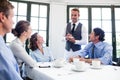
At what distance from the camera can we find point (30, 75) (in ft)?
6.63

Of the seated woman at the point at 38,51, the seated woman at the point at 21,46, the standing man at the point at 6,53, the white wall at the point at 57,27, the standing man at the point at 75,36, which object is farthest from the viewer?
the white wall at the point at 57,27

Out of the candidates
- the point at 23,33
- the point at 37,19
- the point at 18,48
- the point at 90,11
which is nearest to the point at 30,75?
the point at 18,48

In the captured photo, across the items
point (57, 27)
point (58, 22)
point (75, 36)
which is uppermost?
point (58, 22)

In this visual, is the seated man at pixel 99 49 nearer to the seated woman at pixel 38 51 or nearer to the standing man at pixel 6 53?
the seated woman at pixel 38 51

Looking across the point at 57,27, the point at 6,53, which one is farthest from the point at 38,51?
the point at 57,27

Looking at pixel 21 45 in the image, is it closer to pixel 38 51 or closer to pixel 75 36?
pixel 38 51

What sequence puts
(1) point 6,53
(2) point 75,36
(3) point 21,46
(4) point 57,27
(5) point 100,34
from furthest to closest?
(4) point 57,27, (2) point 75,36, (5) point 100,34, (3) point 21,46, (1) point 6,53

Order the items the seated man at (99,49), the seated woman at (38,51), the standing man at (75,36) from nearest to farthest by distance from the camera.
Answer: the seated man at (99,49) → the seated woman at (38,51) → the standing man at (75,36)

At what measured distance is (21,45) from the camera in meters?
2.21

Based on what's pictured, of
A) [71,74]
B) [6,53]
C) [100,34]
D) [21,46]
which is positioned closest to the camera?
[6,53]

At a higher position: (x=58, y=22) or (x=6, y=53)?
(x=58, y=22)

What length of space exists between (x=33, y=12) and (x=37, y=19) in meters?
0.23

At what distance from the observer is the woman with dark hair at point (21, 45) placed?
82.2 inches

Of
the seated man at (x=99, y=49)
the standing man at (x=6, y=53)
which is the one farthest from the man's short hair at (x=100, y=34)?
the standing man at (x=6, y=53)
